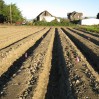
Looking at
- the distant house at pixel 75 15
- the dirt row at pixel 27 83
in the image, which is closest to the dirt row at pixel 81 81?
the dirt row at pixel 27 83

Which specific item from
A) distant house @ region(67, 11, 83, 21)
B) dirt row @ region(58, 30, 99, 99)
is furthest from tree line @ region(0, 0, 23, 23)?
dirt row @ region(58, 30, 99, 99)

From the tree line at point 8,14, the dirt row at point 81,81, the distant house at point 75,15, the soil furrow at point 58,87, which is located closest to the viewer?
the dirt row at point 81,81

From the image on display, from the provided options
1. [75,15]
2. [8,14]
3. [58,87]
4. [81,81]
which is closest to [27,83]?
[58,87]

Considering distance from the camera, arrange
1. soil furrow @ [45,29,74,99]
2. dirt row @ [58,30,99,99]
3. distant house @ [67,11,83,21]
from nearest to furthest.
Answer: dirt row @ [58,30,99,99] < soil furrow @ [45,29,74,99] < distant house @ [67,11,83,21]

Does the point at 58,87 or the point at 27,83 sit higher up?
the point at 27,83

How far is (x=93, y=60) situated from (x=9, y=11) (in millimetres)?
68740

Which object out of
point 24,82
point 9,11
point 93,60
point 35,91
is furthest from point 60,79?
point 9,11

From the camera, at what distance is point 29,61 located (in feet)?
42.9

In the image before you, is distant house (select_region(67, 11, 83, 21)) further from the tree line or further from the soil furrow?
the soil furrow

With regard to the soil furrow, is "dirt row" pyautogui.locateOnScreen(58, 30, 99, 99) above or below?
above

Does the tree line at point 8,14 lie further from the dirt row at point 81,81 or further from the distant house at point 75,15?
the dirt row at point 81,81

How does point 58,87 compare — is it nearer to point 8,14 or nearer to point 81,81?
point 81,81

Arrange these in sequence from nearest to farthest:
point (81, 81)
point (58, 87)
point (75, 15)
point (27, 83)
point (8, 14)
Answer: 1. point (27, 83)
2. point (81, 81)
3. point (58, 87)
4. point (8, 14)
5. point (75, 15)

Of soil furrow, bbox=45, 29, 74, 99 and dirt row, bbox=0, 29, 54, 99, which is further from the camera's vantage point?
soil furrow, bbox=45, 29, 74, 99
